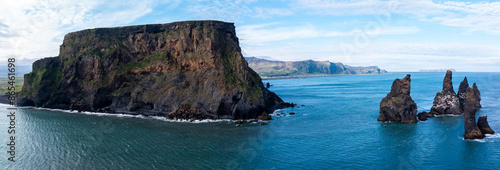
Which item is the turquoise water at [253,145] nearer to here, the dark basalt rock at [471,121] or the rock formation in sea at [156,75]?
the dark basalt rock at [471,121]

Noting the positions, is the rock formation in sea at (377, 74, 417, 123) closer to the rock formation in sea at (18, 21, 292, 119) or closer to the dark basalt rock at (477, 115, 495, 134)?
the dark basalt rock at (477, 115, 495, 134)

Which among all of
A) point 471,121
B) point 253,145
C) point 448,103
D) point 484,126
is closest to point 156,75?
point 253,145

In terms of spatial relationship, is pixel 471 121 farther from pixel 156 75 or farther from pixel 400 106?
pixel 156 75

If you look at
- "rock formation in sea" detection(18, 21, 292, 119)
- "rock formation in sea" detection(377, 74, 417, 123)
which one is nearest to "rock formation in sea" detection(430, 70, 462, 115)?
"rock formation in sea" detection(377, 74, 417, 123)

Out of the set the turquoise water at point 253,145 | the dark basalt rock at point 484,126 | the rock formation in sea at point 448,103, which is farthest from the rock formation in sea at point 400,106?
the rock formation in sea at point 448,103

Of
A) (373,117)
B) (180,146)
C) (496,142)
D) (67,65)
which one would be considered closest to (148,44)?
(67,65)

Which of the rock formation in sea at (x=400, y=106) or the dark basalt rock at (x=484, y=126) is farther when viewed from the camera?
the rock formation in sea at (x=400, y=106)

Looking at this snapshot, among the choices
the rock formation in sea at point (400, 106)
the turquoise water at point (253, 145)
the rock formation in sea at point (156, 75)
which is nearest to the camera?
the turquoise water at point (253, 145)
